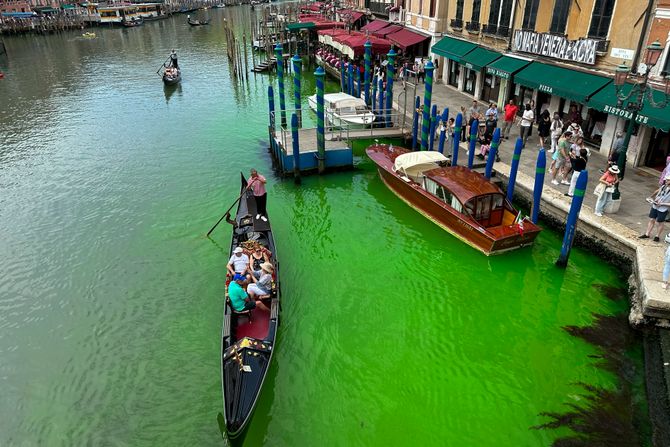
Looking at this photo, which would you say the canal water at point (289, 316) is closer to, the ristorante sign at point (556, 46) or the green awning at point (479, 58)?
the ristorante sign at point (556, 46)

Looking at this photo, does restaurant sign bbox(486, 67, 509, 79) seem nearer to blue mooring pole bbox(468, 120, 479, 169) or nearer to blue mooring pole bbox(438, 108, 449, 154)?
blue mooring pole bbox(438, 108, 449, 154)

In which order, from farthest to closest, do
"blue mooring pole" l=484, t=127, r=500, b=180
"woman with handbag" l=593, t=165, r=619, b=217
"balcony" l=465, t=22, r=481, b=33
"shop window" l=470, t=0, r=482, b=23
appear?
"balcony" l=465, t=22, r=481, b=33 → "shop window" l=470, t=0, r=482, b=23 → "blue mooring pole" l=484, t=127, r=500, b=180 → "woman with handbag" l=593, t=165, r=619, b=217

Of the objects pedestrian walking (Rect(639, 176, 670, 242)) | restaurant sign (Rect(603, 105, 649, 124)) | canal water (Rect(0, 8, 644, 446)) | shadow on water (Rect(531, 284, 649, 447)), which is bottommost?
canal water (Rect(0, 8, 644, 446))

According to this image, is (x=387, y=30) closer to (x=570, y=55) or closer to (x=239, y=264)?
(x=570, y=55)

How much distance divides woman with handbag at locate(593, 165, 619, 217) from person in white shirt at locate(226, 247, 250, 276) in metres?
9.47

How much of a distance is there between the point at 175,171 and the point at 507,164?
13590 mm

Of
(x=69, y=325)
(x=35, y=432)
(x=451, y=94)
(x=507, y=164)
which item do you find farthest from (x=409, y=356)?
(x=451, y=94)

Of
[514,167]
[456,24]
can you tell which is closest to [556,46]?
[514,167]

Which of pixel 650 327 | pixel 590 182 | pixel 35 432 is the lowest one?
pixel 35 432

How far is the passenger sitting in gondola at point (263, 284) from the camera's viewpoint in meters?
10.0

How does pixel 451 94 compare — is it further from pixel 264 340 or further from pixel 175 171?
pixel 264 340

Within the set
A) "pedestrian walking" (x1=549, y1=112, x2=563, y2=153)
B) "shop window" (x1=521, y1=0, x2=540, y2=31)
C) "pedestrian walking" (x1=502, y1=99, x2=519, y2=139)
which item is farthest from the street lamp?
"shop window" (x1=521, y1=0, x2=540, y2=31)

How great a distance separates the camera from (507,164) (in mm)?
16453

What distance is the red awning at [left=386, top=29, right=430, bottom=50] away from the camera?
30.7m
